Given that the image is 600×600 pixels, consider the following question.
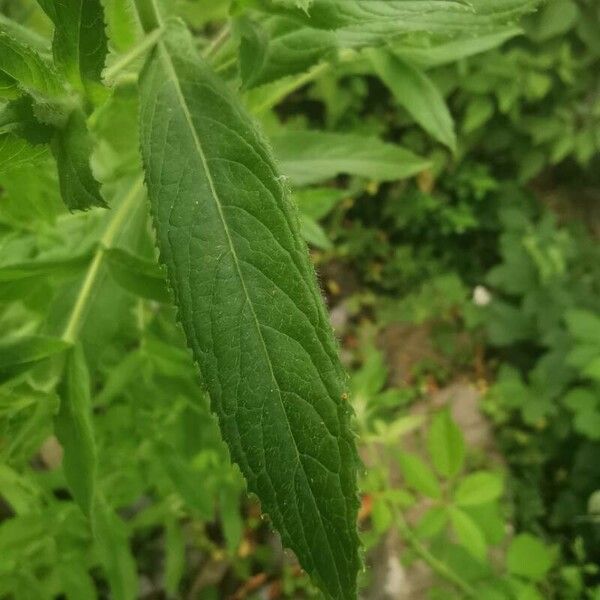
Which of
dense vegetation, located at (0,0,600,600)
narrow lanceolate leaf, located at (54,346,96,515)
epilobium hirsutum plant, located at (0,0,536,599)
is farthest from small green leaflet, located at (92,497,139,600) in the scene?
epilobium hirsutum plant, located at (0,0,536,599)

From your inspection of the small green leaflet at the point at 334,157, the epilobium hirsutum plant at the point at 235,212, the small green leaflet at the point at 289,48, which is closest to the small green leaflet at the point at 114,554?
the epilobium hirsutum plant at the point at 235,212

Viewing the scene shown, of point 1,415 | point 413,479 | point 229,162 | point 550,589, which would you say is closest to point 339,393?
point 229,162

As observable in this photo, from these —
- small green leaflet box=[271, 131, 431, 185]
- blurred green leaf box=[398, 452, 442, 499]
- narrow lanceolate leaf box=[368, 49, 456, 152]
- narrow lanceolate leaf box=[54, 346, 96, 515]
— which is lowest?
blurred green leaf box=[398, 452, 442, 499]

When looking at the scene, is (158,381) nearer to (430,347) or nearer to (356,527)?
(356,527)

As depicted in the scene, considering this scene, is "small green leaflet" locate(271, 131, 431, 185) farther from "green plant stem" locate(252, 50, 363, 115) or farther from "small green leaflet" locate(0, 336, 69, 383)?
"small green leaflet" locate(0, 336, 69, 383)

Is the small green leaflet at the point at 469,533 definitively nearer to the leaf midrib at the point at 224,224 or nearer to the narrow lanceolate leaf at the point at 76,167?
the leaf midrib at the point at 224,224

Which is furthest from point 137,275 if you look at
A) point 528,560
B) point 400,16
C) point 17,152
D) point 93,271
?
point 528,560

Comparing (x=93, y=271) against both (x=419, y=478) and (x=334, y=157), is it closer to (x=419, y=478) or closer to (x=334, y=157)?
(x=334, y=157)
